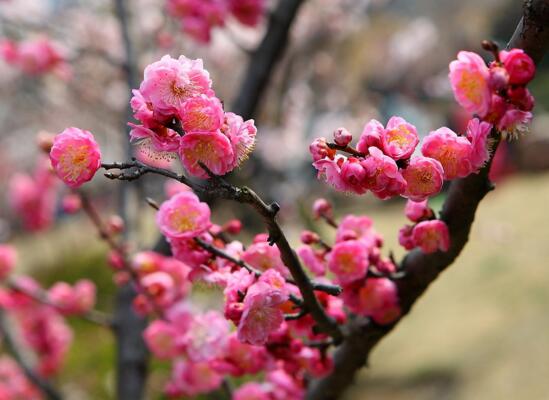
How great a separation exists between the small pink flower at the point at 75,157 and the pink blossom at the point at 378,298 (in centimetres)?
33

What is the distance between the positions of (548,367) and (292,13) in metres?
1.28

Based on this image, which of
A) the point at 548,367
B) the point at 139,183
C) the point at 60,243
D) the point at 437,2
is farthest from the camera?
the point at 437,2

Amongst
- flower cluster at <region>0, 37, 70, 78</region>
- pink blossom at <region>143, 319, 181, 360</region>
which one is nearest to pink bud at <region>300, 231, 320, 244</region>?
pink blossom at <region>143, 319, 181, 360</region>

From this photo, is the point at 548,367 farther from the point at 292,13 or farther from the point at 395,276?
the point at 395,276

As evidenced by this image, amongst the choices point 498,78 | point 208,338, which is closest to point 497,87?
point 498,78

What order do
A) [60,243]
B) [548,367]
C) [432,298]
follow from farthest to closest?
[60,243] < [432,298] < [548,367]

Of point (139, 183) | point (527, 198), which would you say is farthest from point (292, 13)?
point (527, 198)

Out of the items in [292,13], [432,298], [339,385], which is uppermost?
[292,13]

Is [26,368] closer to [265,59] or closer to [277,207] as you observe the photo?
[265,59]

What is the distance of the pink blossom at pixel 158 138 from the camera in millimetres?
485

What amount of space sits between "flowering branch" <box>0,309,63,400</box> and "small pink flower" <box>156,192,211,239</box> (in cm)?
109

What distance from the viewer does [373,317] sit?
0.73 metres

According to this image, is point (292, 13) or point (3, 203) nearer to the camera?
point (292, 13)

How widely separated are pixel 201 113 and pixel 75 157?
112mm
